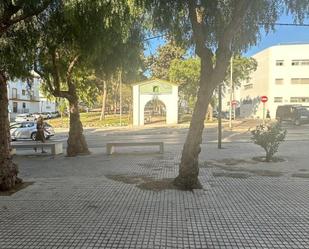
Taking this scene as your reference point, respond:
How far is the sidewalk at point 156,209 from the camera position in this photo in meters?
5.15

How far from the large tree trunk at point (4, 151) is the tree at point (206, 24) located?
3648 millimetres

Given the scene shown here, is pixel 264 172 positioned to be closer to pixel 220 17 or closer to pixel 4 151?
pixel 220 17

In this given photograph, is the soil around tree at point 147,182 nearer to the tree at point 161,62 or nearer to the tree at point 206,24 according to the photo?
the tree at point 206,24

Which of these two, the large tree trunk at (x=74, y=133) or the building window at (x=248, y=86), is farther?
the building window at (x=248, y=86)

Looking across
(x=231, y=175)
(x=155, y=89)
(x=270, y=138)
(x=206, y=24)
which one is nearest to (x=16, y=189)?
(x=231, y=175)

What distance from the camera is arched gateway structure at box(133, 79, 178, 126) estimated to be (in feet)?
128

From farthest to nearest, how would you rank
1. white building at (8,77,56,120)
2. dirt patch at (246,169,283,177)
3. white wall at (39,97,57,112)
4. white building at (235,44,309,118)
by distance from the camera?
1. white wall at (39,97,57,112)
2. white building at (8,77,56,120)
3. white building at (235,44,309,118)
4. dirt patch at (246,169,283,177)

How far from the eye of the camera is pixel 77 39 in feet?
34.1

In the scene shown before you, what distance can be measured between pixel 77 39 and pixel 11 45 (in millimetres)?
1717

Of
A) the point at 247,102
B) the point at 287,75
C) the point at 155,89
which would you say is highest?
the point at 287,75

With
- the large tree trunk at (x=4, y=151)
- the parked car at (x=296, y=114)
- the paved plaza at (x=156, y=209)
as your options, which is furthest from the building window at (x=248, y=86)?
the large tree trunk at (x=4, y=151)

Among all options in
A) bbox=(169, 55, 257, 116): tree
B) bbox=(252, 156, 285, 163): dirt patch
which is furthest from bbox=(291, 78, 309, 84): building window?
bbox=(252, 156, 285, 163): dirt patch

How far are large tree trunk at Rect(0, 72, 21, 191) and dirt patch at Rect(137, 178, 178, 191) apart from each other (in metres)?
2.85

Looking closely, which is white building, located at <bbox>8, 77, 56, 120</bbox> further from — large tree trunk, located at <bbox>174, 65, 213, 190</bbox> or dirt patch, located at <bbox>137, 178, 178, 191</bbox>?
large tree trunk, located at <bbox>174, 65, 213, 190</bbox>
